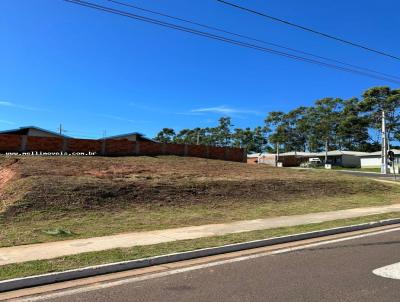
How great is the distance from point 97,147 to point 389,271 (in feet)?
90.5

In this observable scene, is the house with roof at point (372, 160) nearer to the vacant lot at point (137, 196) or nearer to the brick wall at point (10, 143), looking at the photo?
the vacant lot at point (137, 196)

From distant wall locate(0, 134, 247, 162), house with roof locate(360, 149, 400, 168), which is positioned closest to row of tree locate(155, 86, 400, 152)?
house with roof locate(360, 149, 400, 168)

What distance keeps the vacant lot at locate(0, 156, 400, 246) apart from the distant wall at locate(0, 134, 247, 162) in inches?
192

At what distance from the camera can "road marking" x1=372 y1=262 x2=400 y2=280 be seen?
296 inches

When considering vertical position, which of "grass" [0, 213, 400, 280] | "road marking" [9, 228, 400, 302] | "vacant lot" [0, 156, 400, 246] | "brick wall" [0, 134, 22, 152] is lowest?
"road marking" [9, 228, 400, 302]

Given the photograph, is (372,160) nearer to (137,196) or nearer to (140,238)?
(137,196)

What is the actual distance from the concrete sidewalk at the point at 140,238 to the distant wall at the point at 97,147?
19707mm

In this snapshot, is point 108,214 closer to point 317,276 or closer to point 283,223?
point 283,223

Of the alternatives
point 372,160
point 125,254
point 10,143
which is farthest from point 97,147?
point 372,160

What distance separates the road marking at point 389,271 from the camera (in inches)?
296

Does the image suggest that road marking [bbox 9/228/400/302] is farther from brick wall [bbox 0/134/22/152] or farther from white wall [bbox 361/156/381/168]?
white wall [bbox 361/156/381/168]

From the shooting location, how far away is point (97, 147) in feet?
109

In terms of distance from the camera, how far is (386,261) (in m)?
8.80

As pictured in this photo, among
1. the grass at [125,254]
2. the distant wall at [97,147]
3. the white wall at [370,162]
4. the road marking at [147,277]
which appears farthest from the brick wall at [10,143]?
the white wall at [370,162]
